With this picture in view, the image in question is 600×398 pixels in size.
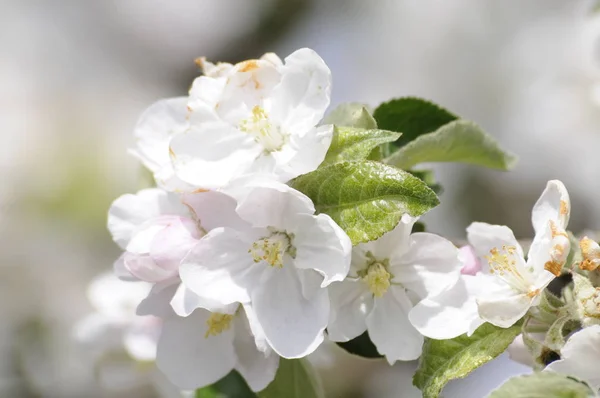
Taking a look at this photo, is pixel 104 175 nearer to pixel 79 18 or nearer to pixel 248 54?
pixel 248 54

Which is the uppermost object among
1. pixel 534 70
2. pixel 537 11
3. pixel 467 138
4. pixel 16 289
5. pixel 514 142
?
pixel 467 138

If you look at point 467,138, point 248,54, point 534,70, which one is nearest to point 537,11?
point 534,70

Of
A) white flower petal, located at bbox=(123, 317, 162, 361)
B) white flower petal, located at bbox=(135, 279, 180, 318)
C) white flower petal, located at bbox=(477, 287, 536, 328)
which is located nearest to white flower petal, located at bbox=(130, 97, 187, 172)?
white flower petal, located at bbox=(135, 279, 180, 318)

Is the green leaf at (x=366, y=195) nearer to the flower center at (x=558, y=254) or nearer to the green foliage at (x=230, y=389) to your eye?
the flower center at (x=558, y=254)

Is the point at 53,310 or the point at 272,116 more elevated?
the point at 272,116

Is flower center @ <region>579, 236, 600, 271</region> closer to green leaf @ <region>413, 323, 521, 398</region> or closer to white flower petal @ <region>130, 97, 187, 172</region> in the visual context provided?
green leaf @ <region>413, 323, 521, 398</region>

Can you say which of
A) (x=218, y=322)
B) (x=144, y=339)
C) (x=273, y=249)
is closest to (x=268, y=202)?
(x=273, y=249)
